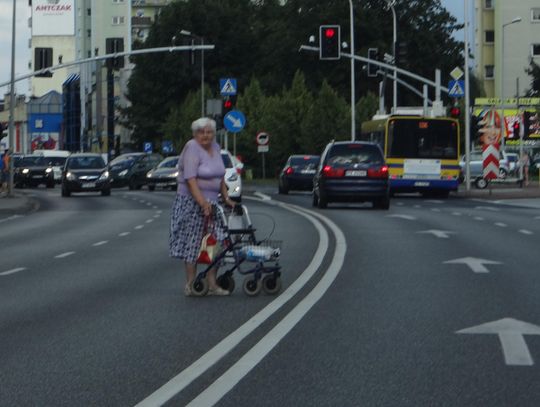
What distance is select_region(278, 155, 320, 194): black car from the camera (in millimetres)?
58344

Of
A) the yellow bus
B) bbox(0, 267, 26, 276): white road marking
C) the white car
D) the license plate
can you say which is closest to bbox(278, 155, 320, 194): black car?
the yellow bus

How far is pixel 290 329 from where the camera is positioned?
12094mm

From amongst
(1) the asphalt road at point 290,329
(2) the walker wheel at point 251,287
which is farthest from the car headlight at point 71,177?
(2) the walker wheel at point 251,287

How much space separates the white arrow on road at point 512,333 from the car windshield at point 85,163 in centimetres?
4615

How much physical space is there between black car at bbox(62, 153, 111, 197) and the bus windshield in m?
10.8

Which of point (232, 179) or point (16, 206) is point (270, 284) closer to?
point (232, 179)

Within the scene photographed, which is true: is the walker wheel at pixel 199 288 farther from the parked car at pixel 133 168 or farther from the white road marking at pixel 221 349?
the parked car at pixel 133 168

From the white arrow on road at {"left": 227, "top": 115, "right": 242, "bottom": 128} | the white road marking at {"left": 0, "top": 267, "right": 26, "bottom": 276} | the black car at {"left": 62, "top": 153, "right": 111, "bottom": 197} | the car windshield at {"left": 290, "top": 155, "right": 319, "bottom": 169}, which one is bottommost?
the white road marking at {"left": 0, "top": 267, "right": 26, "bottom": 276}

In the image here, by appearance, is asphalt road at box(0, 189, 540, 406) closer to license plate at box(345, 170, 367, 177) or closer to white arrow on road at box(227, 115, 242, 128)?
license plate at box(345, 170, 367, 177)

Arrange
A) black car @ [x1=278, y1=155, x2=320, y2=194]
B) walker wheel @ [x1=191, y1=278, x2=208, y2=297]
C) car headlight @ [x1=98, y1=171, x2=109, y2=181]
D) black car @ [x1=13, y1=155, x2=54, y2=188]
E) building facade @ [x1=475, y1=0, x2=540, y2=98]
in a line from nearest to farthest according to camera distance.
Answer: walker wheel @ [x1=191, y1=278, x2=208, y2=297] < car headlight @ [x1=98, y1=171, x2=109, y2=181] < black car @ [x1=278, y1=155, x2=320, y2=194] < black car @ [x1=13, y1=155, x2=54, y2=188] < building facade @ [x1=475, y1=0, x2=540, y2=98]

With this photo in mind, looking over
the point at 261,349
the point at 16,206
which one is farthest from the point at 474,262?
the point at 16,206

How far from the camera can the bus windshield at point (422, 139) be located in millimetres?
53375

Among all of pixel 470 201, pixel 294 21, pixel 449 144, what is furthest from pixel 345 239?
pixel 294 21

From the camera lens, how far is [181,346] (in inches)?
433
